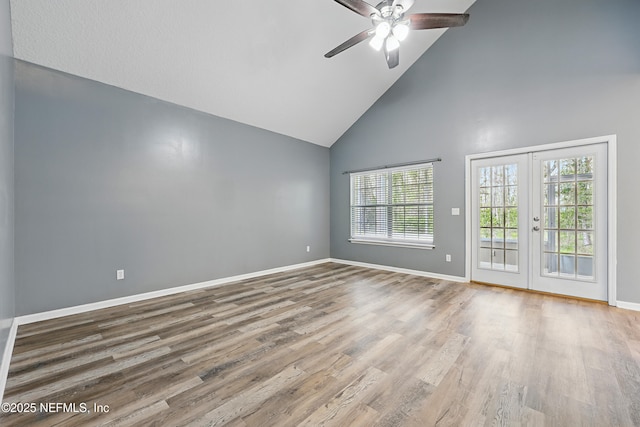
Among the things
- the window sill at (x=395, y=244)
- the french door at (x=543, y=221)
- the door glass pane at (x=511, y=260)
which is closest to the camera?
the french door at (x=543, y=221)

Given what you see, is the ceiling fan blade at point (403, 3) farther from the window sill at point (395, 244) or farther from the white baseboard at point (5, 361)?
the white baseboard at point (5, 361)

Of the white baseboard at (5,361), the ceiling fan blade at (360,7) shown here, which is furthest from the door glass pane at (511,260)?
the white baseboard at (5,361)

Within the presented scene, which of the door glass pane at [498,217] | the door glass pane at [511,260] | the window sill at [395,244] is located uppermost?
the door glass pane at [498,217]

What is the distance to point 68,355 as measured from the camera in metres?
2.13

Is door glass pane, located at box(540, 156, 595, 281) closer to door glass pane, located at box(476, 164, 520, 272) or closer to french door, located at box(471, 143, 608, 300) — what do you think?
french door, located at box(471, 143, 608, 300)

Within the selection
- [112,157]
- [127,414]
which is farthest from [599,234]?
[112,157]

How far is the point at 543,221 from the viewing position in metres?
3.68

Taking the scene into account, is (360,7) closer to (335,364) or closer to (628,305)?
(335,364)

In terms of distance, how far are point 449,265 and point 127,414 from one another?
442cm

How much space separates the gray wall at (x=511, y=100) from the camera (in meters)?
3.11

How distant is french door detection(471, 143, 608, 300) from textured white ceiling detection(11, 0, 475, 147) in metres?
2.64

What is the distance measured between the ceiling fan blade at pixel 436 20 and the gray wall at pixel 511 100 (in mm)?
2100

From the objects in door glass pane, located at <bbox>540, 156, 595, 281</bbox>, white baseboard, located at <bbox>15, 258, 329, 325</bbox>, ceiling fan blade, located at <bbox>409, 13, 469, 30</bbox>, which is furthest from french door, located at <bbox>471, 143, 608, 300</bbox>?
white baseboard, located at <bbox>15, 258, 329, 325</bbox>

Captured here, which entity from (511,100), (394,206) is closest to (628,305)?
(511,100)
